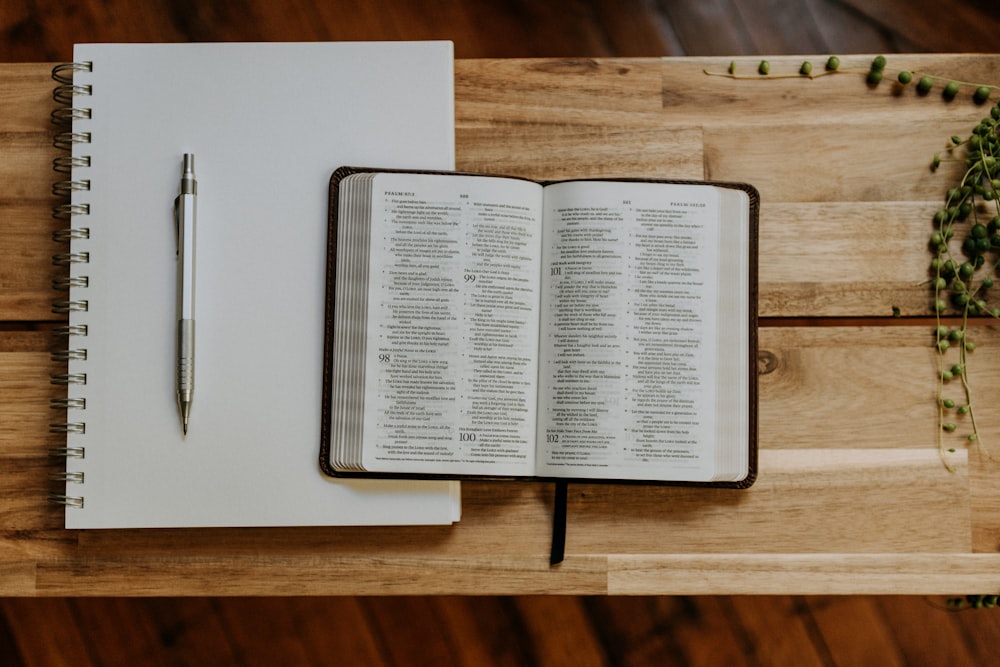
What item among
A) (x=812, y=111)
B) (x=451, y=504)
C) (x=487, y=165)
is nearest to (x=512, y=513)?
(x=451, y=504)

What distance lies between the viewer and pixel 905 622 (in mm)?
1040

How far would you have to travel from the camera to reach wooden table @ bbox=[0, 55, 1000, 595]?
0.73 metres

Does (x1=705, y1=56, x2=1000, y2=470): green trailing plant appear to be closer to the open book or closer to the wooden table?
the wooden table

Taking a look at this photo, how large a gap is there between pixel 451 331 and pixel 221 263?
9.2 inches

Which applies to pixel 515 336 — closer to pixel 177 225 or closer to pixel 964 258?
pixel 177 225

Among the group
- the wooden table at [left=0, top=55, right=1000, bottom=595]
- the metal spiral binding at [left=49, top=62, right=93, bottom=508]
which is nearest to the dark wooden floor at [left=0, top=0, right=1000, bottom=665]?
the wooden table at [left=0, top=55, right=1000, bottom=595]

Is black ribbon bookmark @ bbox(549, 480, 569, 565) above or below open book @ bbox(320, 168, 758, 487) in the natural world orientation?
below

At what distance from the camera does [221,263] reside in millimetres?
722

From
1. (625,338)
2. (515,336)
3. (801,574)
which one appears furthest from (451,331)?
(801,574)

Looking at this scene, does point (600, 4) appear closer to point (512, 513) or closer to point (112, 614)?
point (512, 513)

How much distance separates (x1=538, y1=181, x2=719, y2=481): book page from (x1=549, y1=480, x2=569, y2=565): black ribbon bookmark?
0.09ft

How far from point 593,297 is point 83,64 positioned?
543mm

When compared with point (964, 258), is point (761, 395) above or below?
below

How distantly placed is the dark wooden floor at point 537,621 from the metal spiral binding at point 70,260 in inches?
15.1
